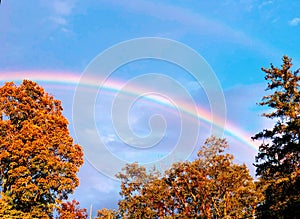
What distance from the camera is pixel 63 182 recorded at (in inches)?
896

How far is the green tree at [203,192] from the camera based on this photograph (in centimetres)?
3781

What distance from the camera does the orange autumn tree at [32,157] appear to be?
70.3 feet

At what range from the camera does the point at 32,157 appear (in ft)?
73.7

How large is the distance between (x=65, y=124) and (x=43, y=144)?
404 centimetres

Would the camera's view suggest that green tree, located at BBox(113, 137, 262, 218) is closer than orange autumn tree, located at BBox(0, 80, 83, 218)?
No

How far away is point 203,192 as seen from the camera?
131 feet

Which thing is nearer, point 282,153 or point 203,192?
point 282,153

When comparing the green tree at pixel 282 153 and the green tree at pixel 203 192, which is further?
the green tree at pixel 203 192

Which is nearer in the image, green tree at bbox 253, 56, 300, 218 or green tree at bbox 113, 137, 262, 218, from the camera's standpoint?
green tree at bbox 253, 56, 300, 218

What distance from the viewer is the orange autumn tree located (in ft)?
70.3

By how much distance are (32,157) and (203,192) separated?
23.9m

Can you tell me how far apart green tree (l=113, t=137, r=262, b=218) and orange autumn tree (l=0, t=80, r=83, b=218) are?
18504 mm

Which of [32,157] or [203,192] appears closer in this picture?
[32,157]

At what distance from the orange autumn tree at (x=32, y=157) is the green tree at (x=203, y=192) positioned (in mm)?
18504
